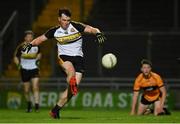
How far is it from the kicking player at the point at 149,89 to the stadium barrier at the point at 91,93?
434 centimetres

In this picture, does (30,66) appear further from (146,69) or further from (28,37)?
(146,69)

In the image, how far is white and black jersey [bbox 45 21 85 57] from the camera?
693 inches

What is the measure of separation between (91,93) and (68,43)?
866cm

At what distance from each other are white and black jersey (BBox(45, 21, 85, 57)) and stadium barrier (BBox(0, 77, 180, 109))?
8.31m

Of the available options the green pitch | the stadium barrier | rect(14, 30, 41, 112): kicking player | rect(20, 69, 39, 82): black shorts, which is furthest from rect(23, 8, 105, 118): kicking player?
the stadium barrier

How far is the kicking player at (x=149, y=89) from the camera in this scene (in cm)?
2042

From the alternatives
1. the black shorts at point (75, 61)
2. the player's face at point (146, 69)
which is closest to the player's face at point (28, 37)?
the player's face at point (146, 69)

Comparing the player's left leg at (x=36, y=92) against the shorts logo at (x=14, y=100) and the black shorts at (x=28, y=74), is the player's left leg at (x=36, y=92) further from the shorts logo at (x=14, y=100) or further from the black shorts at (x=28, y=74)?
the shorts logo at (x=14, y=100)

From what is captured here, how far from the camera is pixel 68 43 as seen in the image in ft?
58.2

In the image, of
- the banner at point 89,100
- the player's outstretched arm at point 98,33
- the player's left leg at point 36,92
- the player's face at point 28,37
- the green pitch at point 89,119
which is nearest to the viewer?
the green pitch at point 89,119

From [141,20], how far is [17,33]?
4.76 m

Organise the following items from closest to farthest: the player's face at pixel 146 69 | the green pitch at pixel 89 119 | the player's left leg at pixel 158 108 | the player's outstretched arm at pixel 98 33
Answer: the green pitch at pixel 89 119
the player's outstretched arm at pixel 98 33
the player's face at pixel 146 69
the player's left leg at pixel 158 108

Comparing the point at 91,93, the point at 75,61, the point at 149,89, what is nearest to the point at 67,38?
the point at 75,61

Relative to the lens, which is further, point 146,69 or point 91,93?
point 91,93
